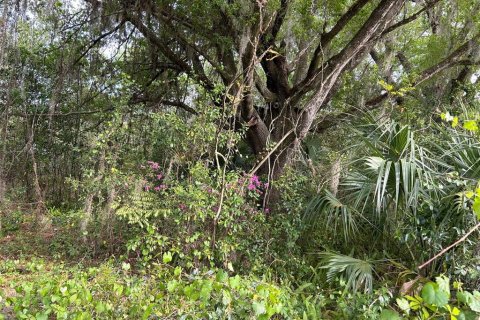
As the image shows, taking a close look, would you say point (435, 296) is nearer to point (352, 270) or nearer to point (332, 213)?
point (352, 270)

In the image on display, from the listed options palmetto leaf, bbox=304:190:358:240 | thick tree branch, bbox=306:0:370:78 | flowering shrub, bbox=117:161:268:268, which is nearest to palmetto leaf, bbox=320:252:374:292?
palmetto leaf, bbox=304:190:358:240

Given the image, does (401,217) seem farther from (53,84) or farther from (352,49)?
(53,84)

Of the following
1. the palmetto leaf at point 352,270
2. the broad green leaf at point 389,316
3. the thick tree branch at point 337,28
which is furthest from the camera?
the thick tree branch at point 337,28

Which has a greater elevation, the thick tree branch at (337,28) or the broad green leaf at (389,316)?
the thick tree branch at (337,28)

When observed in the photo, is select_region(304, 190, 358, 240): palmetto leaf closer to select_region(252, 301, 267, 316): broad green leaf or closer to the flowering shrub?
the flowering shrub

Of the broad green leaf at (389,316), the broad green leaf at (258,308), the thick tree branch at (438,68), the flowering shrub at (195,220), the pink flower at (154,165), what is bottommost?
the broad green leaf at (389,316)

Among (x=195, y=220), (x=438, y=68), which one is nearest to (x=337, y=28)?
(x=438, y=68)

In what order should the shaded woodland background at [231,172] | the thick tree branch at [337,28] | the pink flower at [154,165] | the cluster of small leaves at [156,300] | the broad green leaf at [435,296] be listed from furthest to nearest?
the thick tree branch at [337,28], the pink flower at [154,165], the shaded woodland background at [231,172], the cluster of small leaves at [156,300], the broad green leaf at [435,296]

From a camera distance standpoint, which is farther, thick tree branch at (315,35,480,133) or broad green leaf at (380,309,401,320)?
thick tree branch at (315,35,480,133)

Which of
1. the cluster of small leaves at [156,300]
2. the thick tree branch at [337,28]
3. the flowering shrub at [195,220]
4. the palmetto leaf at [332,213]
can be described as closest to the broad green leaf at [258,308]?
the cluster of small leaves at [156,300]

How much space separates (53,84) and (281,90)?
3630mm

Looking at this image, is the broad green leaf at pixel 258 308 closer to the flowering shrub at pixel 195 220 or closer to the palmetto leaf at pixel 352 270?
the palmetto leaf at pixel 352 270

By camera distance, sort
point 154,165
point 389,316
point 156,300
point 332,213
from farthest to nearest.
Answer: point 154,165 → point 332,213 → point 156,300 → point 389,316

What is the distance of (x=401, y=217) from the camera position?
2.98 meters
